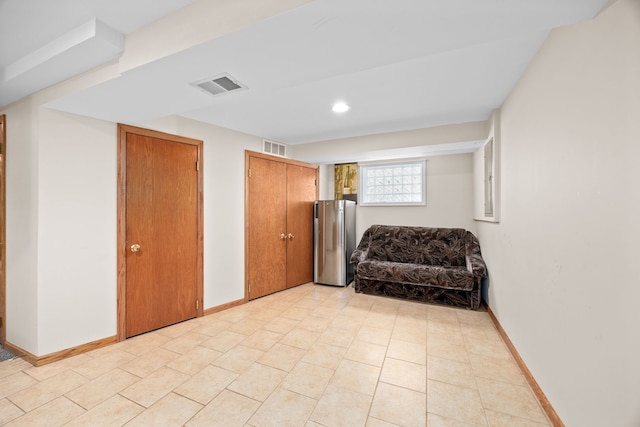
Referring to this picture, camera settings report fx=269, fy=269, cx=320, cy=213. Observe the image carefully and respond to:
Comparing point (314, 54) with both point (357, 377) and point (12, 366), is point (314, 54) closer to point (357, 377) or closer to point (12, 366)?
point (357, 377)

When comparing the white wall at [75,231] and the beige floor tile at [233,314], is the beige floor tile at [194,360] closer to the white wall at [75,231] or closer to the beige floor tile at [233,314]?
the beige floor tile at [233,314]

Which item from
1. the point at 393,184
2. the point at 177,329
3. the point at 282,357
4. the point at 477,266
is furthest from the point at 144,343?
the point at 393,184

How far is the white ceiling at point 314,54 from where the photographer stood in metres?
1.15

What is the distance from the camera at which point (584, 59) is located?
129cm

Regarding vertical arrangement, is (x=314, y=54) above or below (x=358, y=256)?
above

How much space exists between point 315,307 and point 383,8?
3.21 meters

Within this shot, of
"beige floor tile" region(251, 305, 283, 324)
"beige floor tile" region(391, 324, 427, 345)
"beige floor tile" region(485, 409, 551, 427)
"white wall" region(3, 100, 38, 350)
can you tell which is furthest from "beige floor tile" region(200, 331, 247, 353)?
"beige floor tile" region(485, 409, 551, 427)

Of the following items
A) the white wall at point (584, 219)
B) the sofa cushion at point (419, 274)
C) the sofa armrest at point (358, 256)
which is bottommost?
the sofa cushion at point (419, 274)

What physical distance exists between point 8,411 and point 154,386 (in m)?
0.81

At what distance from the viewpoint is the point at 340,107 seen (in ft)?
9.37

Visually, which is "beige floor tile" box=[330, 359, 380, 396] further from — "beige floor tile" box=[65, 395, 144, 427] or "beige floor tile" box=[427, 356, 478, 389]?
"beige floor tile" box=[65, 395, 144, 427]

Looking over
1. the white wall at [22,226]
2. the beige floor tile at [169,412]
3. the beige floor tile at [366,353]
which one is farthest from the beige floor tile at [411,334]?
the white wall at [22,226]

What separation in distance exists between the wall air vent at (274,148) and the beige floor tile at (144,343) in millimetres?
2667

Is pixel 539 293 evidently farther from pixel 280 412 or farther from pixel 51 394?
pixel 51 394
